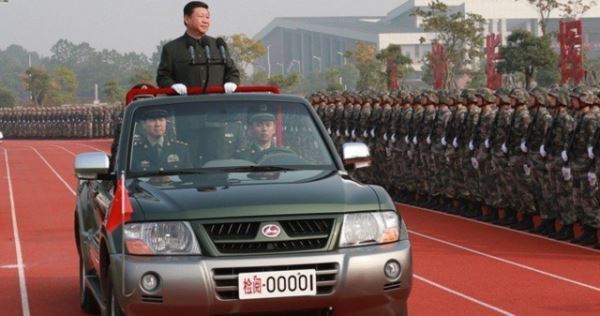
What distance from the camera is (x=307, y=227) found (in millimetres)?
6977

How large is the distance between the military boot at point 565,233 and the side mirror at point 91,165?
887 cm

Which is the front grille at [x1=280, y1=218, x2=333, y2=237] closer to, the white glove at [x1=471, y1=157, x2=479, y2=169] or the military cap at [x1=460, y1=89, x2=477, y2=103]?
the white glove at [x1=471, y1=157, x2=479, y2=169]

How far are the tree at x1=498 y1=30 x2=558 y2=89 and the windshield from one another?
134 feet

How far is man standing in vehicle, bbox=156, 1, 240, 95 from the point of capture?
11.0 m

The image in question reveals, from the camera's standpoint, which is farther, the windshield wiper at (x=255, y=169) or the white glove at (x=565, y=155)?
the white glove at (x=565, y=155)

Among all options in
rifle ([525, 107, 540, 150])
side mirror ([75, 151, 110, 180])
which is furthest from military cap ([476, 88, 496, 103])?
side mirror ([75, 151, 110, 180])

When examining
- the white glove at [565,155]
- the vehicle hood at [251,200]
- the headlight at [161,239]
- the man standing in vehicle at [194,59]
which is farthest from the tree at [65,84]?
the headlight at [161,239]

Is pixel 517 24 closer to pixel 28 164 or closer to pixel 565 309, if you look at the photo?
Result: pixel 28 164

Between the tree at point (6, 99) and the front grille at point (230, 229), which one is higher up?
the front grille at point (230, 229)

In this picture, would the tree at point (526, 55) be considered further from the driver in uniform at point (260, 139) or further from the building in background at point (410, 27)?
the building in background at point (410, 27)

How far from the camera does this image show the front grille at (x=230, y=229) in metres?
6.91

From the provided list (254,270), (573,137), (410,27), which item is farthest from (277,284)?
(410,27)

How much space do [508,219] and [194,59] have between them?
8124 millimetres

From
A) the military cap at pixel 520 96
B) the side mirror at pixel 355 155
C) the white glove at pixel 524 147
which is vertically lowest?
the white glove at pixel 524 147
